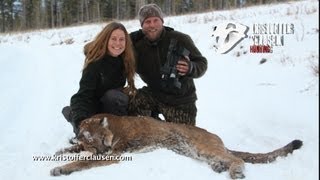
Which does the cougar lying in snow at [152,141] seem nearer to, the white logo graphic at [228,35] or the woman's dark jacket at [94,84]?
the woman's dark jacket at [94,84]

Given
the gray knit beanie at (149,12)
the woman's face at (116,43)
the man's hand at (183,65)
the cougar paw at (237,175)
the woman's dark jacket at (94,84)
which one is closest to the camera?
the cougar paw at (237,175)

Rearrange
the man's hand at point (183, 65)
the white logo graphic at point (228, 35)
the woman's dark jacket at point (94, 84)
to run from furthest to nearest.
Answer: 1. the white logo graphic at point (228, 35)
2. the man's hand at point (183, 65)
3. the woman's dark jacket at point (94, 84)

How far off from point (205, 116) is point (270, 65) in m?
2.69

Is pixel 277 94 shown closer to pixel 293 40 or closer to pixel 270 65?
pixel 270 65

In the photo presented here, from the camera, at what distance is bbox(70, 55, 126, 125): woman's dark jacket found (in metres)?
5.45

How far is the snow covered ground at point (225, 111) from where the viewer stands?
4.61 metres

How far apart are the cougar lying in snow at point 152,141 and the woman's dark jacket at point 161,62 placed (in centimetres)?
113

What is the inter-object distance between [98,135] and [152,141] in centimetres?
57

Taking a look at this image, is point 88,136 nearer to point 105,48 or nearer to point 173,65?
point 105,48

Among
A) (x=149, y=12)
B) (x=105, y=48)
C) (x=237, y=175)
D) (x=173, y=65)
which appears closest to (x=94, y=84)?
(x=105, y=48)

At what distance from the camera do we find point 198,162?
4.82 m

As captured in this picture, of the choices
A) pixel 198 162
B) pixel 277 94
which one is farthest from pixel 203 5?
pixel 198 162

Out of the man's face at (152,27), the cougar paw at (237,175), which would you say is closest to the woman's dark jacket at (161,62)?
the man's face at (152,27)

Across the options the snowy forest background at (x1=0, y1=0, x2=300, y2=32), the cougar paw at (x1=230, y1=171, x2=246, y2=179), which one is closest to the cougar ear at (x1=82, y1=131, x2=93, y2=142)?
the cougar paw at (x1=230, y1=171, x2=246, y2=179)
